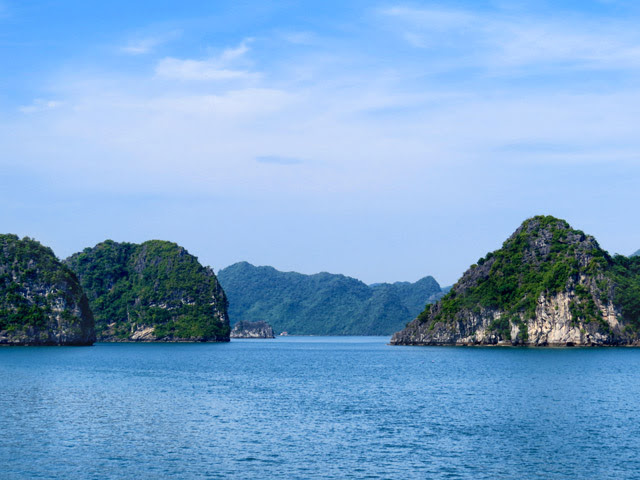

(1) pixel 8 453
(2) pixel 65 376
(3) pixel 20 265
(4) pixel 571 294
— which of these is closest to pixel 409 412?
(1) pixel 8 453

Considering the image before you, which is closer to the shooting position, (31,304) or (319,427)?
(319,427)

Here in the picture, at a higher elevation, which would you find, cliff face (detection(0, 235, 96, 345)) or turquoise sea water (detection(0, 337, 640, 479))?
cliff face (detection(0, 235, 96, 345))

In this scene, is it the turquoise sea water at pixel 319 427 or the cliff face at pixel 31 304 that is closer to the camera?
the turquoise sea water at pixel 319 427

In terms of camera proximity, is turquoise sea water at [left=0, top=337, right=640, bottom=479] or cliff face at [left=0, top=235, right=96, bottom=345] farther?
cliff face at [left=0, top=235, right=96, bottom=345]

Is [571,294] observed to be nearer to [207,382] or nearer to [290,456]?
[207,382]

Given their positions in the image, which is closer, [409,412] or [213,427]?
[213,427]

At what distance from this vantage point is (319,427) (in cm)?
5244

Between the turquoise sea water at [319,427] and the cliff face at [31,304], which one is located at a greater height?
the cliff face at [31,304]

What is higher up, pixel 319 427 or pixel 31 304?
pixel 31 304

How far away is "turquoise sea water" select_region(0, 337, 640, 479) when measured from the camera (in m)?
39.1

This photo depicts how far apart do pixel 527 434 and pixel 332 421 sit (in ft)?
49.0

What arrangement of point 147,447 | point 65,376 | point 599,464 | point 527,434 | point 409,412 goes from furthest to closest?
point 65,376
point 409,412
point 527,434
point 147,447
point 599,464

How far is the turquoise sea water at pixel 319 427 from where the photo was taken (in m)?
39.1

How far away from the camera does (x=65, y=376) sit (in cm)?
9494
